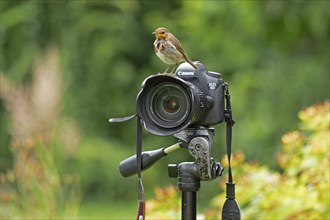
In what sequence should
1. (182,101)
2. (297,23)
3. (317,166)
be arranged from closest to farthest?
(182,101) < (317,166) < (297,23)

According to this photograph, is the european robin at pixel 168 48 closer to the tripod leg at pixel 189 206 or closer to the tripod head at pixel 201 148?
the tripod head at pixel 201 148

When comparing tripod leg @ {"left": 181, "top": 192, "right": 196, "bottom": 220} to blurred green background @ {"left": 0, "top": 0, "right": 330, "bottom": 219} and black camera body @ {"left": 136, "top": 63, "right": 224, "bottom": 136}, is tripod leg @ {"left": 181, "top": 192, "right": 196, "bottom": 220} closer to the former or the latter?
black camera body @ {"left": 136, "top": 63, "right": 224, "bottom": 136}

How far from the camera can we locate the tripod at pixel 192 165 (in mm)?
2242

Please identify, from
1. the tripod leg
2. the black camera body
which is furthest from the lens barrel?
the tripod leg

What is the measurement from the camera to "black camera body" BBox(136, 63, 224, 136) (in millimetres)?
2207

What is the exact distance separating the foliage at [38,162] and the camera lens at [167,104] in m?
1.06

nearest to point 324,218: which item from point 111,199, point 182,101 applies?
point 182,101

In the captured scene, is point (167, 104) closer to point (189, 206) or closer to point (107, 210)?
point (189, 206)

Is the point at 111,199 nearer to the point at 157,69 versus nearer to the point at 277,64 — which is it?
the point at 157,69

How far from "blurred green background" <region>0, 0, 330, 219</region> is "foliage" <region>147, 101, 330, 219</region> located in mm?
1532

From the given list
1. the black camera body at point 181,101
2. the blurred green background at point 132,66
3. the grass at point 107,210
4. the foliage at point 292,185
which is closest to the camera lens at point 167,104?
the black camera body at point 181,101

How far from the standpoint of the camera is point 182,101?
223 centimetres

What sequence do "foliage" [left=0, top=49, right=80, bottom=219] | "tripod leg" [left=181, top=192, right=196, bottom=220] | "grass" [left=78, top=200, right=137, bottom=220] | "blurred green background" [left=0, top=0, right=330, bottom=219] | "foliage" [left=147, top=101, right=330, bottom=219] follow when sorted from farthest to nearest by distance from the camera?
"grass" [left=78, top=200, right=137, bottom=220] < "blurred green background" [left=0, top=0, right=330, bottom=219] < "foliage" [left=0, top=49, right=80, bottom=219] < "foliage" [left=147, top=101, right=330, bottom=219] < "tripod leg" [left=181, top=192, right=196, bottom=220]

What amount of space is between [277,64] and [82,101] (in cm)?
173
